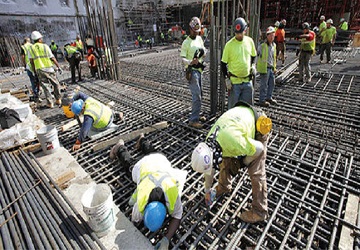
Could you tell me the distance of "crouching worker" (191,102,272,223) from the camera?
1921 millimetres

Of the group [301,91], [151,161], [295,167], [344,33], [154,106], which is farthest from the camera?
[344,33]

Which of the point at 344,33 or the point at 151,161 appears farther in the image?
the point at 344,33

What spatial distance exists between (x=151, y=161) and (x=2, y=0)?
19.4 meters

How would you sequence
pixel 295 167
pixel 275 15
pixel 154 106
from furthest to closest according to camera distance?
pixel 275 15, pixel 154 106, pixel 295 167

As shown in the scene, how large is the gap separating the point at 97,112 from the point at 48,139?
889 millimetres

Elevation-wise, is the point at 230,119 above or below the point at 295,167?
above

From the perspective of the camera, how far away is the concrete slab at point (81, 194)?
85.8 inches

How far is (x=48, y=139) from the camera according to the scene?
11.8 ft

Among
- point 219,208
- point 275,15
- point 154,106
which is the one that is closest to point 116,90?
point 154,106

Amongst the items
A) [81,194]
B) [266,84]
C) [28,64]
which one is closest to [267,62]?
[266,84]

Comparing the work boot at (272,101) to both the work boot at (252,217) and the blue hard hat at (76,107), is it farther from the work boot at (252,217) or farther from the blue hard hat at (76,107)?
the blue hard hat at (76,107)

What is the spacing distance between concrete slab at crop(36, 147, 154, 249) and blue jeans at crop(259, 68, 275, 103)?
416 cm

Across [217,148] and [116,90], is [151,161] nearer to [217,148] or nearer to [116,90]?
[217,148]

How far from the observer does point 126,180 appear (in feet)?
10.5
